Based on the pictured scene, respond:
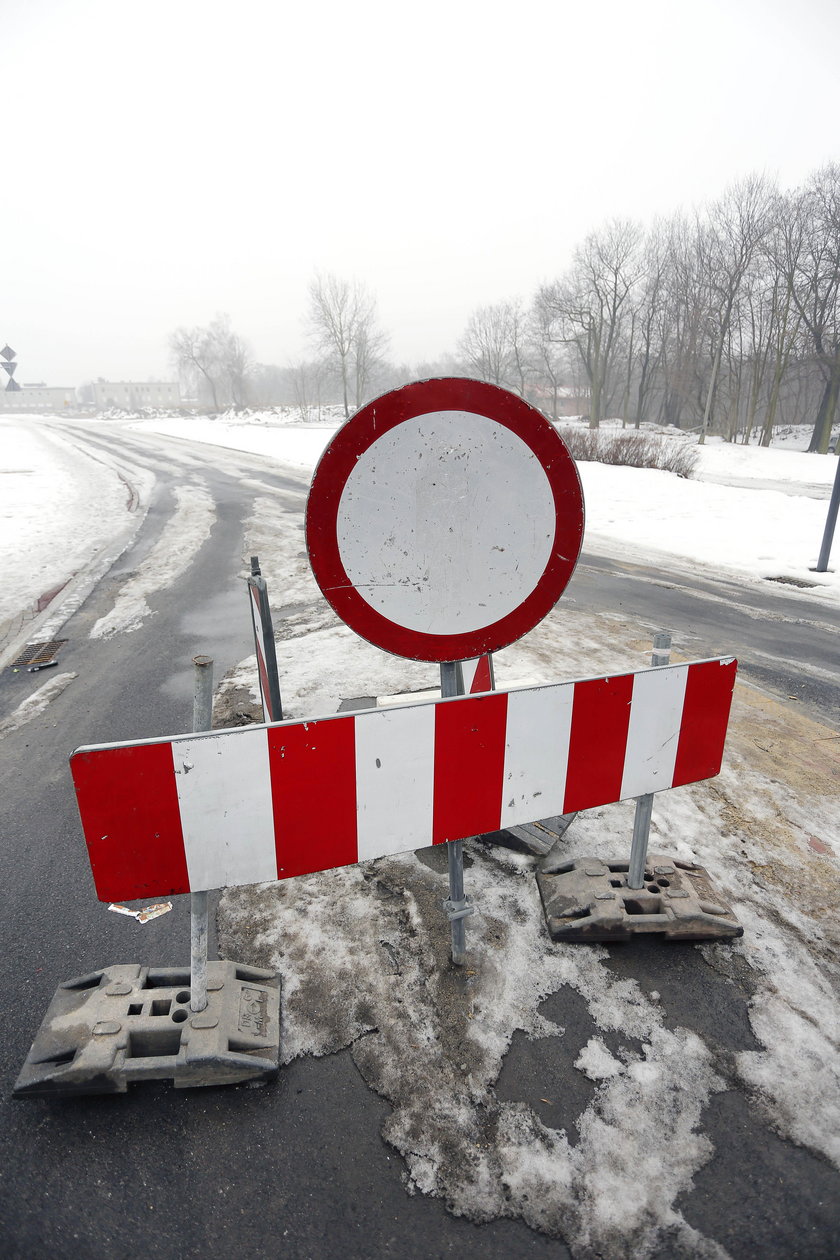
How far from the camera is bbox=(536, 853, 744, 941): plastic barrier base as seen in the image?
2578mm

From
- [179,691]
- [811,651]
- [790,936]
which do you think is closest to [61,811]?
[179,691]

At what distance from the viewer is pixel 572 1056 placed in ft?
6.98

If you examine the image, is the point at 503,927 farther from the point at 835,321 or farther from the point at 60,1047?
the point at 835,321

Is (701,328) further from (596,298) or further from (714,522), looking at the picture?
(714,522)

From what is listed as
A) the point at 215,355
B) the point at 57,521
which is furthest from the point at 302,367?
the point at 57,521

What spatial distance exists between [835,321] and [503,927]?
4474 centimetres

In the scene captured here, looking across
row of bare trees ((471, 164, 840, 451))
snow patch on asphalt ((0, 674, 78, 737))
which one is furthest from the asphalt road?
row of bare trees ((471, 164, 840, 451))

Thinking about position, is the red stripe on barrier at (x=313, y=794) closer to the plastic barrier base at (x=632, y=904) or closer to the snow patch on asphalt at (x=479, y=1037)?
the snow patch on asphalt at (x=479, y=1037)

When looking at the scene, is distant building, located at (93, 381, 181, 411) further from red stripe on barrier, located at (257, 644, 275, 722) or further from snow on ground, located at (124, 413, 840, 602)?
red stripe on barrier, located at (257, 644, 275, 722)

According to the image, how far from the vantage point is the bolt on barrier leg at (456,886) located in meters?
2.16

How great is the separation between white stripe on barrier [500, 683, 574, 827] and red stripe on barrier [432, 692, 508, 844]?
0.11 feet

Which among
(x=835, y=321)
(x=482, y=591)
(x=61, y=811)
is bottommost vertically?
(x=61, y=811)

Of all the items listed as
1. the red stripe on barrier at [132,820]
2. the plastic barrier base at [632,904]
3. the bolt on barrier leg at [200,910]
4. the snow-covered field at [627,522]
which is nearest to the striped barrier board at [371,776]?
the red stripe on barrier at [132,820]

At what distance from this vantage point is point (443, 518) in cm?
191
